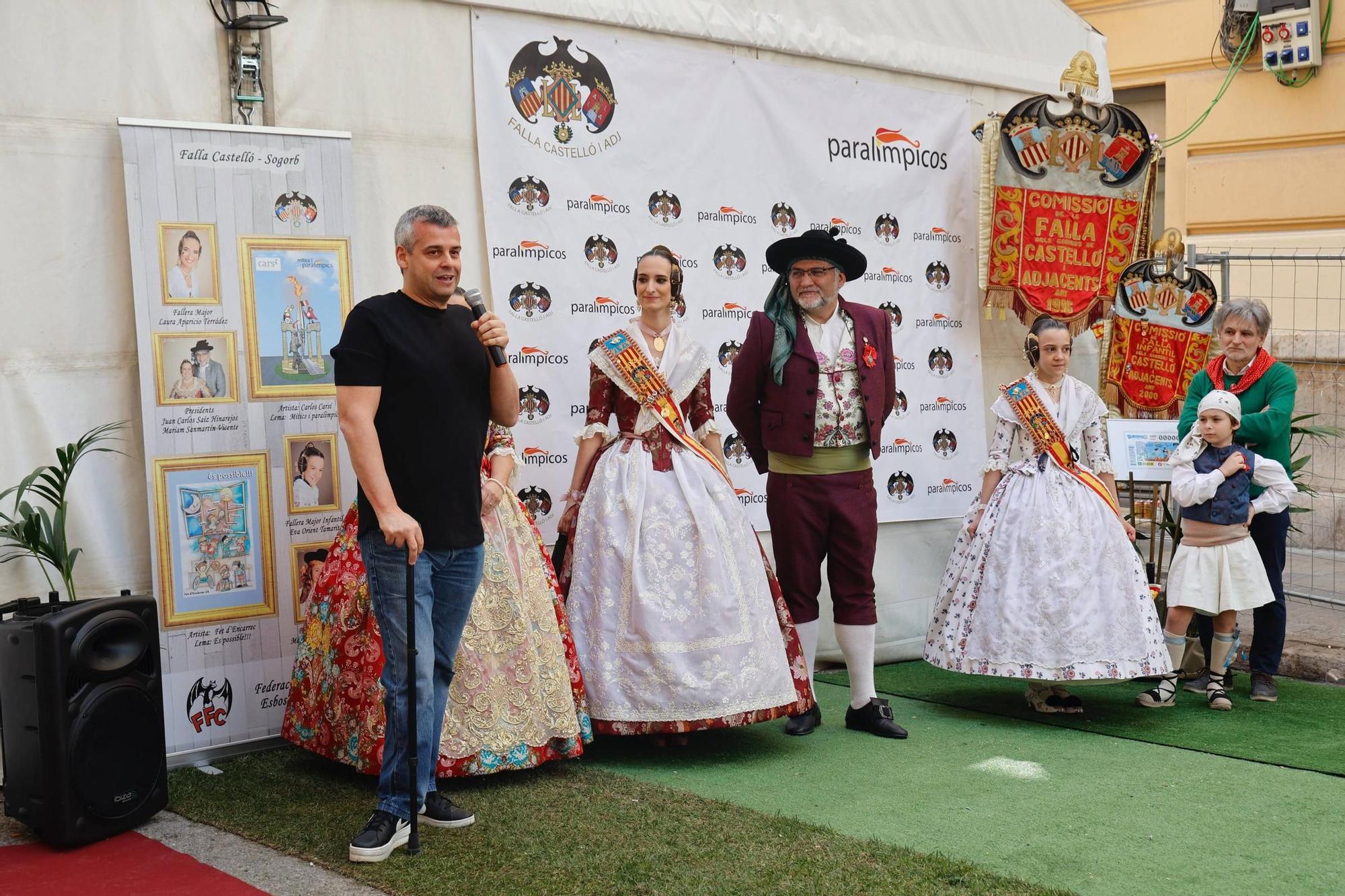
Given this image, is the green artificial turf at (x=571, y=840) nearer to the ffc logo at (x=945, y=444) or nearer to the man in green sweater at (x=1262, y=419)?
the man in green sweater at (x=1262, y=419)

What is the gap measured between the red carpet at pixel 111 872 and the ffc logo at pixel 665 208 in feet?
10.5

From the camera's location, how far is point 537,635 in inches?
183

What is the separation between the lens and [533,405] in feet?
18.0

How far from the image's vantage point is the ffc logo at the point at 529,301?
5.43m

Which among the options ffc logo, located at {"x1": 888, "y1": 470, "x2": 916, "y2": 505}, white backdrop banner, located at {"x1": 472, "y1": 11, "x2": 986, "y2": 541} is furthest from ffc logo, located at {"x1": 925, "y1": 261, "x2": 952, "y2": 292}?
ffc logo, located at {"x1": 888, "y1": 470, "x2": 916, "y2": 505}

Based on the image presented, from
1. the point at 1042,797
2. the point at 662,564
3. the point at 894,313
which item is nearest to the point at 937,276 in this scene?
the point at 894,313

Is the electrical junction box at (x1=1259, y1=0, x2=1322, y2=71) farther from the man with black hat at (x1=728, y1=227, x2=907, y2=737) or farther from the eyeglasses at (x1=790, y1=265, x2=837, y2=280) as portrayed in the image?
the eyeglasses at (x1=790, y1=265, x2=837, y2=280)

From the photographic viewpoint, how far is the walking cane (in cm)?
368

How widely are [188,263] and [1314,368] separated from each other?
23.5ft

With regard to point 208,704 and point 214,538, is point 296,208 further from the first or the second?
point 208,704

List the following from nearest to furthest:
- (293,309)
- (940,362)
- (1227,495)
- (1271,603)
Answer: (293,309)
(1227,495)
(1271,603)
(940,362)

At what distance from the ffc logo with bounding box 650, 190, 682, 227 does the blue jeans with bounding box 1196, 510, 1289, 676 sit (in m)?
2.77

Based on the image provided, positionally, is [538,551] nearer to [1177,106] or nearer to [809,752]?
[809,752]

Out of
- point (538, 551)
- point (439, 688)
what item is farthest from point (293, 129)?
point (439, 688)
